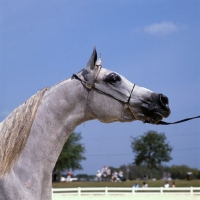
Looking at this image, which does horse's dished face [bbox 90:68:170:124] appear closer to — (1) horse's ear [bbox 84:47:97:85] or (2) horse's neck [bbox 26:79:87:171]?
(1) horse's ear [bbox 84:47:97:85]

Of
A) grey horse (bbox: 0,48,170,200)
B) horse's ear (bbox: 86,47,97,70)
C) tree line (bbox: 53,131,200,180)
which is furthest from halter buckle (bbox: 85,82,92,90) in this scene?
tree line (bbox: 53,131,200,180)

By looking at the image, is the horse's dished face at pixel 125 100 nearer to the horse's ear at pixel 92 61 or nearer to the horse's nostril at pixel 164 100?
the horse's nostril at pixel 164 100

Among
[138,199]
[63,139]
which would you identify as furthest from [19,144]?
[138,199]

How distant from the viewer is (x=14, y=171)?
354 cm

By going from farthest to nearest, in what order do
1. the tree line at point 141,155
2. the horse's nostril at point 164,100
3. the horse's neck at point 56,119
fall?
the tree line at point 141,155 → the horse's nostril at point 164,100 → the horse's neck at point 56,119

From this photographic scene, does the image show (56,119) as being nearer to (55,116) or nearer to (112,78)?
(55,116)

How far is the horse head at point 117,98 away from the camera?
3908 mm

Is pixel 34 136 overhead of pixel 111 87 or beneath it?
beneath

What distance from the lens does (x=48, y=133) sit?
147 inches

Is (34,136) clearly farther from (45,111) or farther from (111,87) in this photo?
(111,87)

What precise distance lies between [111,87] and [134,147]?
47.4m

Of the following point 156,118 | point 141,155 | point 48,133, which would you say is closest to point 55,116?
point 48,133

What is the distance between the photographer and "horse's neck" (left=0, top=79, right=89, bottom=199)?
3557 millimetres

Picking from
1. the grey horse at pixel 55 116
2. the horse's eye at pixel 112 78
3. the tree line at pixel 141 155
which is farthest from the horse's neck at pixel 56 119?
the tree line at pixel 141 155
